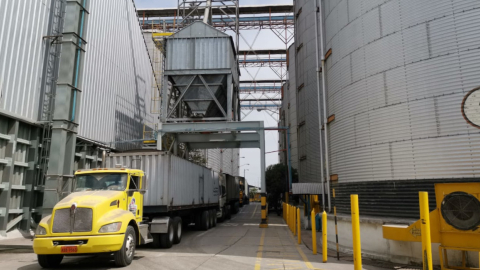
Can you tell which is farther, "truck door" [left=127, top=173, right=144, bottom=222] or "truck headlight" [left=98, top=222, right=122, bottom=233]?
"truck door" [left=127, top=173, right=144, bottom=222]

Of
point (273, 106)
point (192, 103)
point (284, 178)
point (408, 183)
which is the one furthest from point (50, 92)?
point (273, 106)

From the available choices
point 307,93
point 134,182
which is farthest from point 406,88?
point 307,93

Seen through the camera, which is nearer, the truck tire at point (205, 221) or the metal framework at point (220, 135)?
the truck tire at point (205, 221)

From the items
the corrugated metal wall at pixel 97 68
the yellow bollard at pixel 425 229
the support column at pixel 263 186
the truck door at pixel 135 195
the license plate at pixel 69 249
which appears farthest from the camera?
the support column at pixel 263 186

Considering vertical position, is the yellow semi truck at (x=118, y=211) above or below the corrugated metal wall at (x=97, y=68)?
below

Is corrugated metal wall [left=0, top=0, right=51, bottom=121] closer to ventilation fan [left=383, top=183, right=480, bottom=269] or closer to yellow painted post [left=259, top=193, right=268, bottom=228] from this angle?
yellow painted post [left=259, top=193, right=268, bottom=228]

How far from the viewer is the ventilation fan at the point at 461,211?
6883mm

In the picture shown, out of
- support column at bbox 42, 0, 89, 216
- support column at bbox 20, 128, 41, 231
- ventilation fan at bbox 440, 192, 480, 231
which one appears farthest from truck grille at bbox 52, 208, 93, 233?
support column at bbox 20, 128, 41, 231

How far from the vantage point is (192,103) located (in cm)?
2473

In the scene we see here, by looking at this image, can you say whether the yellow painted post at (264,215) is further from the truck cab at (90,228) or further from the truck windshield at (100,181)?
the truck windshield at (100,181)

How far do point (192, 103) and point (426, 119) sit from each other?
17.3 m

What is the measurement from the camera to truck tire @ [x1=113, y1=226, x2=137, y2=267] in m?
8.44

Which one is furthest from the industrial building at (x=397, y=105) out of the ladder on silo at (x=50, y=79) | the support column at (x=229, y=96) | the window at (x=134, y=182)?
the ladder on silo at (x=50, y=79)

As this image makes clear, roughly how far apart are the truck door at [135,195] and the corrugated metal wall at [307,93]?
15.7m
